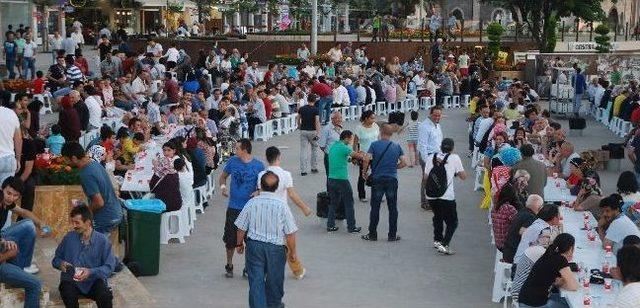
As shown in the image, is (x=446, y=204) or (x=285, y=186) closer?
(x=285, y=186)

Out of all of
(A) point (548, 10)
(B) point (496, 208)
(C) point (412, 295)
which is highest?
(A) point (548, 10)

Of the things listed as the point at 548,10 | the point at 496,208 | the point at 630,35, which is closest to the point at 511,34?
the point at 548,10

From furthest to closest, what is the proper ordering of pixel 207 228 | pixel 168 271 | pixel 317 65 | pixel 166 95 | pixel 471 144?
pixel 317 65 → pixel 166 95 → pixel 471 144 → pixel 207 228 → pixel 168 271

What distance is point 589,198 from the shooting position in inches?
540

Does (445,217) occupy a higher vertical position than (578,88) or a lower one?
lower

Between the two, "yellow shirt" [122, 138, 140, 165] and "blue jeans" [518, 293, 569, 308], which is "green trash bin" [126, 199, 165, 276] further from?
"blue jeans" [518, 293, 569, 308]

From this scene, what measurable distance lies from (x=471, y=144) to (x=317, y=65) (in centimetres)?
1634

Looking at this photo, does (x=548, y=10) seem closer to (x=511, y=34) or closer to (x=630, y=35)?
(x=511, y=34)

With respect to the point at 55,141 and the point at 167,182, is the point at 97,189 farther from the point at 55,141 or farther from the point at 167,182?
the point at 55,141

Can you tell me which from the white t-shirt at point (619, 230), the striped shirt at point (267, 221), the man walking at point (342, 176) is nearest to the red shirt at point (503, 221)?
the white t-shirt at point (619, 230)

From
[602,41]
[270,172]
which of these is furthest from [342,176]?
[602,41]

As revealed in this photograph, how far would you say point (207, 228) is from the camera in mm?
16047

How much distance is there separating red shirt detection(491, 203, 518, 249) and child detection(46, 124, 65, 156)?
24.8 feet

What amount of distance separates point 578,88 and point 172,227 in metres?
20.1
